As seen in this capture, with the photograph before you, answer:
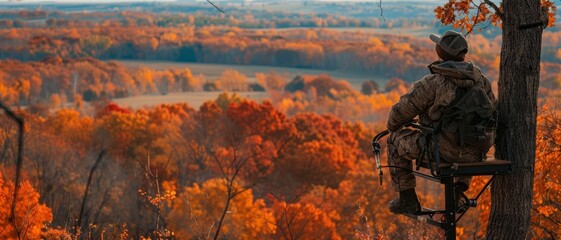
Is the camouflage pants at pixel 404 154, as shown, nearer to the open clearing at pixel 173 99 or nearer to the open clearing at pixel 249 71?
the open clearing at pixel 173 99

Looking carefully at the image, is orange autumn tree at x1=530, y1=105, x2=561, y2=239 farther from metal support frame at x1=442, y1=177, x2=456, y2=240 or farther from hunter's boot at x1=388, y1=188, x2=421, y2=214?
metal support frame at x1=442, y1=177, x2=456, y2=240

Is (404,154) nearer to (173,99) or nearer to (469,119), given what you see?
(469,119)

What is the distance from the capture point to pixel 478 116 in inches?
266

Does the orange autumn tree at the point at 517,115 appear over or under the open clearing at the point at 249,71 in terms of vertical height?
over

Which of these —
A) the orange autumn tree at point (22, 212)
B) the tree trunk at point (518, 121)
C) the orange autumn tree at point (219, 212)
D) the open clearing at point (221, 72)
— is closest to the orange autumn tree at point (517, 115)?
the tree trunk at point (518, 121)

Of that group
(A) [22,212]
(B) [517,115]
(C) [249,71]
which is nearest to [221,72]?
(C) [249,71]

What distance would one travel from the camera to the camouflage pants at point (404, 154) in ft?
23.4

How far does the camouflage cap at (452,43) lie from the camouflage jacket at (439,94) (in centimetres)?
15

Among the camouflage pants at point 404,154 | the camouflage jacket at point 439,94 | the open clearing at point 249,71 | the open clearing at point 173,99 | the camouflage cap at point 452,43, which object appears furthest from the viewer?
the open clearing at point 249,71

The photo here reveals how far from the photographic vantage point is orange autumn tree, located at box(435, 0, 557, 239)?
7.51 m

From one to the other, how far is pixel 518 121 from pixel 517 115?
0.06m

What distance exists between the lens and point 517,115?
754 centimetres

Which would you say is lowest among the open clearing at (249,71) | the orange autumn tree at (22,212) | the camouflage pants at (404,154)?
the open clearing at (249,71)

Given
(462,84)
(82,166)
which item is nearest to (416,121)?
(462,84)
